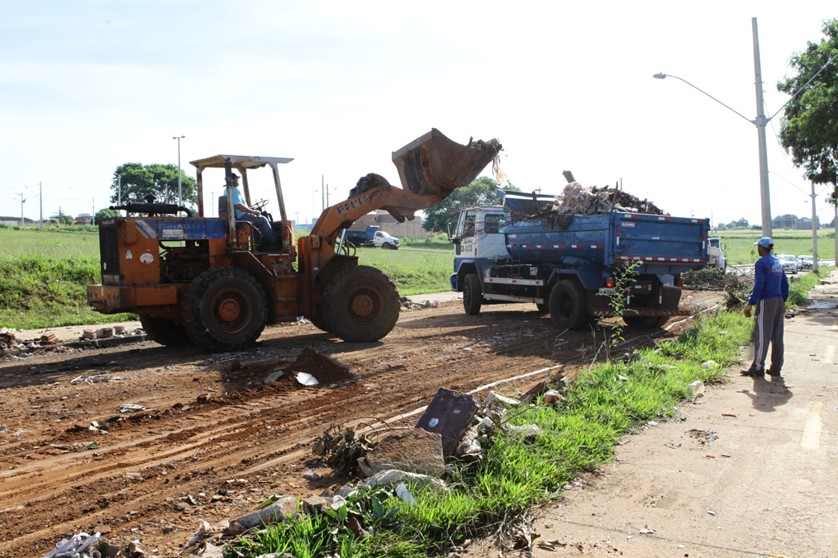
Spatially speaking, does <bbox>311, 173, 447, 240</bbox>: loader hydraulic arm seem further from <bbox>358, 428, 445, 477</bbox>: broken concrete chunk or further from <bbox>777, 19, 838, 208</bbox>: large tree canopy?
<bbox>777, 19, 838, 208</bbox>: large tree canopy

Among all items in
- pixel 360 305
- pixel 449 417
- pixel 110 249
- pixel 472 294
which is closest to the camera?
pixel 449 417

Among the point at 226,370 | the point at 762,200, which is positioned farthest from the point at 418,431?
the point at 762,200

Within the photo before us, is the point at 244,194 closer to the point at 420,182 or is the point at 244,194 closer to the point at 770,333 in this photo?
the point at 420,182

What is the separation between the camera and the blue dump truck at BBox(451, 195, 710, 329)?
13.6m

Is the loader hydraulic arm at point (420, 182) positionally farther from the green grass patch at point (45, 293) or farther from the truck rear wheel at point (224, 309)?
the green grass patch at point (45, 293)

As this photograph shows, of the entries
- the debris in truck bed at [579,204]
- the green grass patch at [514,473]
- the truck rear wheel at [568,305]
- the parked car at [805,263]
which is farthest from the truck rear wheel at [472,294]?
the parked car at [805,263]

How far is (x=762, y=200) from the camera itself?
20.0 meters

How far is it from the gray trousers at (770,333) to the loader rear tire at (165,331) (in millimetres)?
8661

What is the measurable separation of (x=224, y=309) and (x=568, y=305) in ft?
22.0

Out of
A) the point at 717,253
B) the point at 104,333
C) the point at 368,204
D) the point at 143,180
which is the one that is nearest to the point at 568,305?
the point at 368,204

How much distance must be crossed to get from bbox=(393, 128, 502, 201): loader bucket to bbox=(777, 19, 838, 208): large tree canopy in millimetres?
13936

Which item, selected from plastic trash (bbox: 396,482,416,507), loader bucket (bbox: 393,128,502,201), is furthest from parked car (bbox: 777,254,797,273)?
plastic trash (bbox: 396,482,416,507)

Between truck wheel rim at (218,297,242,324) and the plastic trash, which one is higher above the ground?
truck wheel rim at (218,297,242,324)

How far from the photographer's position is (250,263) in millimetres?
11844
